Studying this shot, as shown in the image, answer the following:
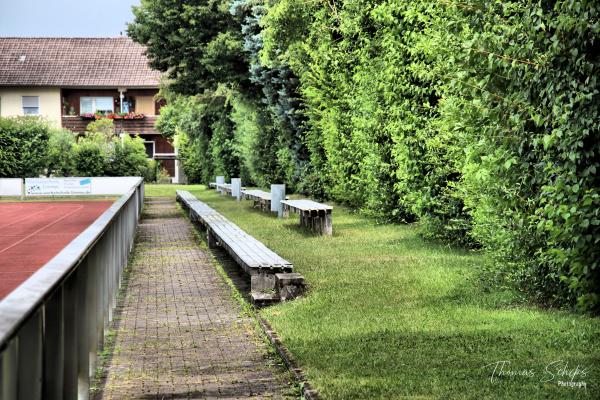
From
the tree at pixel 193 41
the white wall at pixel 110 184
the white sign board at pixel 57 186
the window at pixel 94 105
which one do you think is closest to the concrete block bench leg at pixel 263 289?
the tree at pixel 193 41

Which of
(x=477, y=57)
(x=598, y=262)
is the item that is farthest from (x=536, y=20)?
(x=598, y=262)

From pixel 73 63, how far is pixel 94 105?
3.92 meters

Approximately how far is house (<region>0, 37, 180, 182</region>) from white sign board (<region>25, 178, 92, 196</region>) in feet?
94.4

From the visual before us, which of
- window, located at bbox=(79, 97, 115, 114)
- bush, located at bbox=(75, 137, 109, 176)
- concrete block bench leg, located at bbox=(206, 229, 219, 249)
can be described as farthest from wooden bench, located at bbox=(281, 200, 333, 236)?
window, located at bbox=(79, 97, 115, 114)

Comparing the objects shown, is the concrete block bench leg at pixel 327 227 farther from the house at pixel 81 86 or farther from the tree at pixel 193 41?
the house at pixel 81 86

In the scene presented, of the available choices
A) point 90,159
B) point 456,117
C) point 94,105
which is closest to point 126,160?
point 90,159

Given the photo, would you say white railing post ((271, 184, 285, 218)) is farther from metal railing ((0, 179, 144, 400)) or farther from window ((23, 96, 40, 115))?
window ((23, 96, 40, 115))

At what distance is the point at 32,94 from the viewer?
3076 inches

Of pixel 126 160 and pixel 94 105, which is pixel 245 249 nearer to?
pixel 126 160

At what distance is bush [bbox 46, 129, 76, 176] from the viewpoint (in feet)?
175

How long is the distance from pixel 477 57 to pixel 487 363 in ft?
12.0

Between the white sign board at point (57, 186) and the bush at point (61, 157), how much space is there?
4810 mm

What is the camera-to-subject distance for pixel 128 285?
1465cm

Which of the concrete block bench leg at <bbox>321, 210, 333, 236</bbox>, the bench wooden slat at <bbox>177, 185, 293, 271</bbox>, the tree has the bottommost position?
the concrete block bench leg at <bbox>321, 210, 333, 236</bbox>
